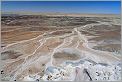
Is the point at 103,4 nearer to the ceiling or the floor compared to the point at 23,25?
nearer to the ceiling

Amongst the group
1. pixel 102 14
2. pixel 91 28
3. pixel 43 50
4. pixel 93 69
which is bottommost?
pixel 93 69

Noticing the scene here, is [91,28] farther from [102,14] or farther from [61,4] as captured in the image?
[61,4]

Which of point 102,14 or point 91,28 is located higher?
point 102,14

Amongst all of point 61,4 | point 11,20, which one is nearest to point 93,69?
point 61,4

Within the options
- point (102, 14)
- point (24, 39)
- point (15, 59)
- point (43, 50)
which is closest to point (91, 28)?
point (102, 14)

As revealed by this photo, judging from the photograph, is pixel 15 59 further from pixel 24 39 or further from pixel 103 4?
pixel 103 4

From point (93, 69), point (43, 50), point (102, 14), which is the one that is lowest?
point (93, 69)
